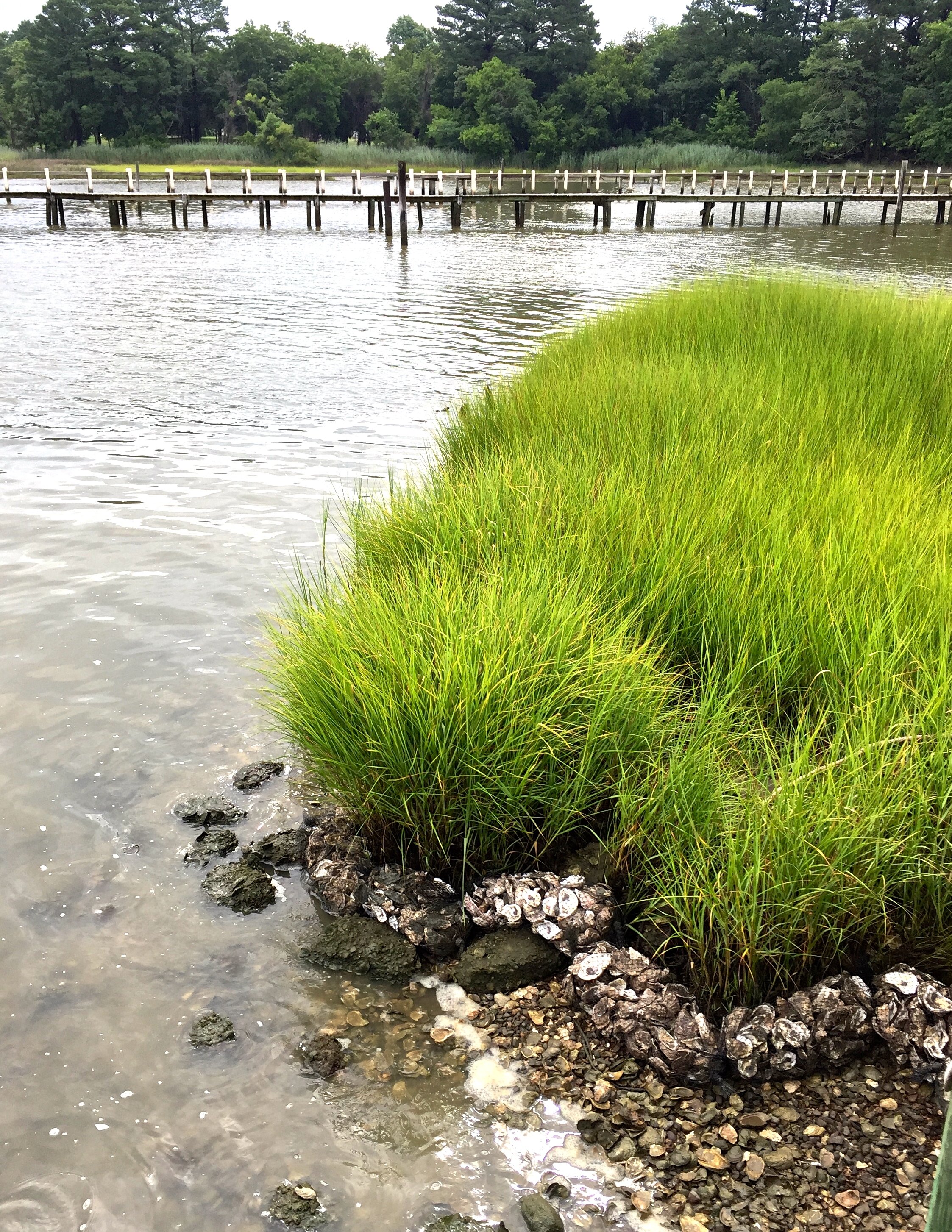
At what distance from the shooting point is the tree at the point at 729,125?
87938mm

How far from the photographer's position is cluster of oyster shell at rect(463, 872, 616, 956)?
309 cm

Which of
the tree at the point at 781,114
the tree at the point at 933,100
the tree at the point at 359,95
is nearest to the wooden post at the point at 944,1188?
the tree at the point at 933,100

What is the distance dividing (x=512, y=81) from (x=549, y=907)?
104m

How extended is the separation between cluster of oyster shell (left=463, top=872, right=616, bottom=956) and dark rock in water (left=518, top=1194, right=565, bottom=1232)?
795 mm

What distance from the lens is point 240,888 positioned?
3.51 metres

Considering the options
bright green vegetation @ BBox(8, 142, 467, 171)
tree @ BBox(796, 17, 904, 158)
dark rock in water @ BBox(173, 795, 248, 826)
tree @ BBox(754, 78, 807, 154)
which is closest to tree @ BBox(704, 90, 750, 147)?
tree @ BBox(754, 78, 807, 154)

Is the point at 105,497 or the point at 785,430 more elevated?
the point at 785,430

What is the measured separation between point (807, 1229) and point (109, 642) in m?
4.45

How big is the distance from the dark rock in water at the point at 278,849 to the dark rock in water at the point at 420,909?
1.45 ft

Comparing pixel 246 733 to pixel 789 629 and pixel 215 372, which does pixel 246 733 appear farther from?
pixel 215 372

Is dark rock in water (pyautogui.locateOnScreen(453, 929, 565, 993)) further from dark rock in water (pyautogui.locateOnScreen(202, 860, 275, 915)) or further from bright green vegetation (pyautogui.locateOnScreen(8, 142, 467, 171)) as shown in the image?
bright green vegetation (pyautogui.locateOnScreen(8, 142, 467, 171))

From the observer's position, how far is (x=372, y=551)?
17.1ft

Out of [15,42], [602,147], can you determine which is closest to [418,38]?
[15,42]

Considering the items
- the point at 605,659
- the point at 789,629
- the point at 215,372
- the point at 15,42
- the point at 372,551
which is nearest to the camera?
the point at 605,659
